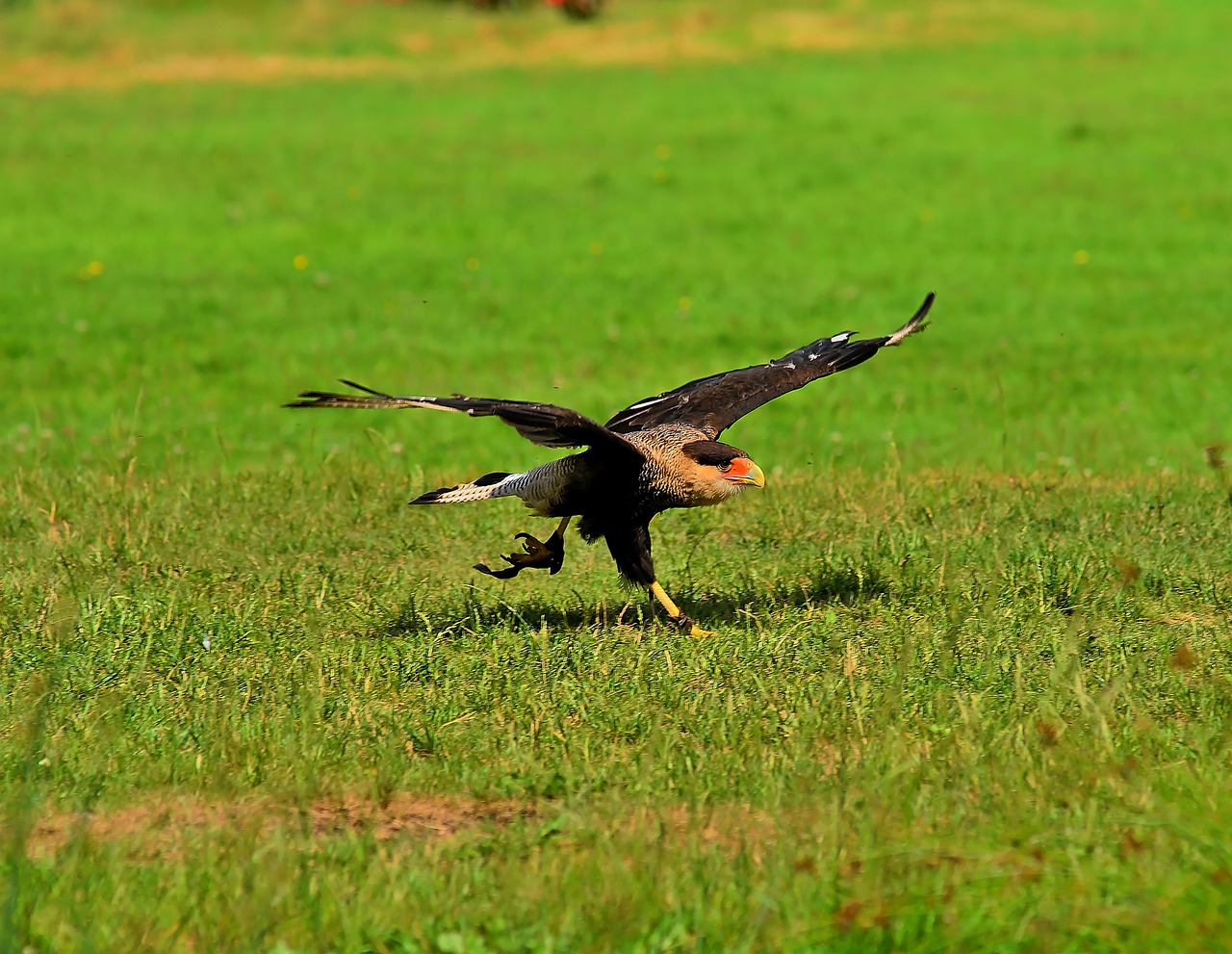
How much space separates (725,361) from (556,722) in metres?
8.38

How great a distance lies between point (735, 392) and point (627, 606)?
1.29 meters

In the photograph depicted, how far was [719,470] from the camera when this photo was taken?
20.8 ft

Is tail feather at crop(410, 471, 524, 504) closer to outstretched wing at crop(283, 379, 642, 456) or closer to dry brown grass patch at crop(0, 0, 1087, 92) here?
outstretched wing at crop(283, 379, 642, 456)

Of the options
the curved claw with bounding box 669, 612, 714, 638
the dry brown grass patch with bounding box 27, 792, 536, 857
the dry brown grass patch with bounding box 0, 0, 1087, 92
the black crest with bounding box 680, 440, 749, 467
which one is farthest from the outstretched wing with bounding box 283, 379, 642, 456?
the dry brown grass patch with bounding box 0, 0, 1087, 92

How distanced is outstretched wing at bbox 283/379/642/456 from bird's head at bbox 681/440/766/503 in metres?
0.53

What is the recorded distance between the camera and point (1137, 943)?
345 centimetres

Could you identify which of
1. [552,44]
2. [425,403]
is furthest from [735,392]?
[552,44]

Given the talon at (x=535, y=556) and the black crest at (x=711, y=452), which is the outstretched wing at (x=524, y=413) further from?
the talon at (x=535, y=556)

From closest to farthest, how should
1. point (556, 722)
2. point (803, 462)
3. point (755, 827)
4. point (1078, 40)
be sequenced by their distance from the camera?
point (755, 827) → point (556, 722) → point (803, 462) → point (1078, 40)

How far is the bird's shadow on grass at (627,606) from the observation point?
6.46 meters

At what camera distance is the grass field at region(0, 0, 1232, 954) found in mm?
3883

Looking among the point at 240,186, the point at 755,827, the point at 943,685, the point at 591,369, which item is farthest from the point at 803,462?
the point at 240,186

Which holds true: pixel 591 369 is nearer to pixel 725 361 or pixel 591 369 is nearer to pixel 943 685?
pixel 725 361

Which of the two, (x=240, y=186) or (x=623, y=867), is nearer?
(x=623, y=867)
